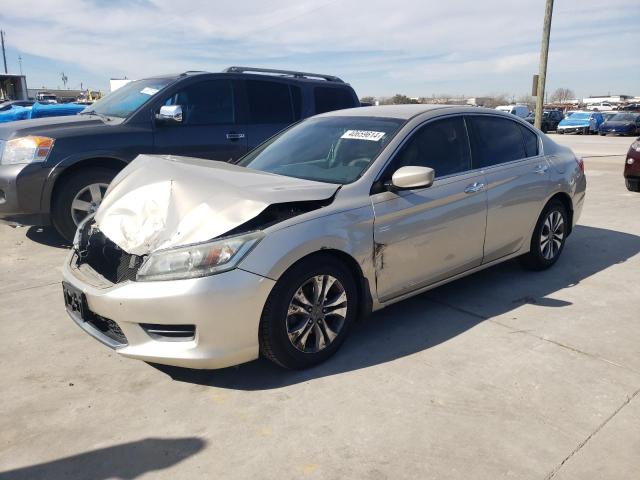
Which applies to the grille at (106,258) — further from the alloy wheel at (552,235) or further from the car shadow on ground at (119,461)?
the alloy wheel at (552,235)

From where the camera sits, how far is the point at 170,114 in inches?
231

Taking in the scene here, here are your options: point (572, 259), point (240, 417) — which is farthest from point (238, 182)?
point (572, 259)

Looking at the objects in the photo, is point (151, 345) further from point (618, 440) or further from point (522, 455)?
point (618, 440)

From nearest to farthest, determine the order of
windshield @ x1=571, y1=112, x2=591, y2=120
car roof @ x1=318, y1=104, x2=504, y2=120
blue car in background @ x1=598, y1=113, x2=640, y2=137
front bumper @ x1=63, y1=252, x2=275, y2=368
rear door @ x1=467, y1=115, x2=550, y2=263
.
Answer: front bumper @ x1=63, y1=252, x2=275, y2=368 < car roof @ x1=318, y1=104, x2=504, y2=120 < rear door @ x1=467, y1=115, x2=550, y2=263 < blue car in background @ x1=598, y1=113, x2=640, y2=137 < windshield @ x1=571, y1=112, x2=591, y2=120

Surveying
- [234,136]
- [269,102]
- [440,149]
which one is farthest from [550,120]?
[440,149]

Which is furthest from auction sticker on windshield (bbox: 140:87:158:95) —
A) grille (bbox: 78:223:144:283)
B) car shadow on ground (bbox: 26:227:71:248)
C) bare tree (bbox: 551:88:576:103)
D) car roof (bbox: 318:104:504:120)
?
bare tree (bbox: 551:88:576:103)

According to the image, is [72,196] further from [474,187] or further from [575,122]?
[575,122]

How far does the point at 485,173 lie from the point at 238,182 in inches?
80.5

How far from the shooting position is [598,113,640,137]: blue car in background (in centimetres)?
2980

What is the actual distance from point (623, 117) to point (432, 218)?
1268 inches

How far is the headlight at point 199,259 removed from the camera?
283cm

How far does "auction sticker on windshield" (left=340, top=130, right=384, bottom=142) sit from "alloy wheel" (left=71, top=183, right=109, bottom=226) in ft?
9.66

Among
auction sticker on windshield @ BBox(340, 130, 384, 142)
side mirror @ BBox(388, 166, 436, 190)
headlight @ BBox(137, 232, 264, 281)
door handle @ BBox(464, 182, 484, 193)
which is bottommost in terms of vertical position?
headlight @ BBox(137, 232, 264, 281)

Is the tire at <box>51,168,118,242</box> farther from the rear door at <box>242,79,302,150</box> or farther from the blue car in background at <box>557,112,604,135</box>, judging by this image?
the blue car in background at <box>557,112,604,135</box>
